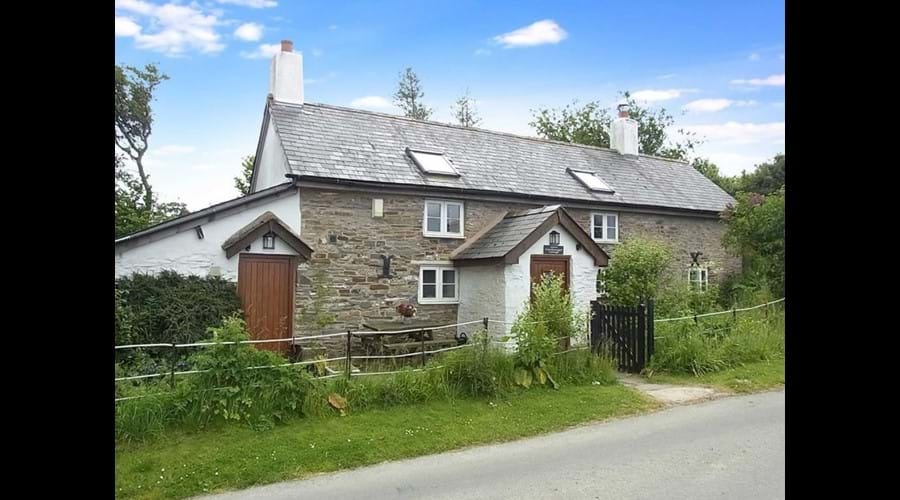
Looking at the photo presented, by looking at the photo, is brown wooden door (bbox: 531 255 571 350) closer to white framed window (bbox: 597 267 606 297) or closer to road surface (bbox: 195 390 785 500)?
white framed window (bbox: 597 267 606 297)

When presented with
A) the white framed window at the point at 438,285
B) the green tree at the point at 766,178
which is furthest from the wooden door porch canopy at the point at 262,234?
the green tree at the point at 766,178

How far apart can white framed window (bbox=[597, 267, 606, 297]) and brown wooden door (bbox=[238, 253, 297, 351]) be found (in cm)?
763

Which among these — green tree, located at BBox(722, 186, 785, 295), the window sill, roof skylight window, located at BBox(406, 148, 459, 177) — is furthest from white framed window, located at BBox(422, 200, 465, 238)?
green tree, located at BBox(722, 186, 785, 295)

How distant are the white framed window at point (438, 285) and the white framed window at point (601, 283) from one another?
3727mm

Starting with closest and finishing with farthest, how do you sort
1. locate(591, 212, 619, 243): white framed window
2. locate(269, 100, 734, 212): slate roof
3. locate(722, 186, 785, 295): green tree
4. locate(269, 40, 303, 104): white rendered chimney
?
locate(269, 100, 734, 212): slate roof, locate(269, 40, 303, 104): white rendered chimney, locate(722, 186, 785, 295): green tree, locate(591, 212, 619, 243): white framed window

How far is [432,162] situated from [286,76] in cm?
463

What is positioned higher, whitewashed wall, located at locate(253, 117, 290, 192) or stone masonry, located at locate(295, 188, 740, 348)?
whitewashed wall, located at locate(253, 117, 290, 192)

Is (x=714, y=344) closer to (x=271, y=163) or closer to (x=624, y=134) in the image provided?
(x=271, y=163)

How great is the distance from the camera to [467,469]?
20.4ft

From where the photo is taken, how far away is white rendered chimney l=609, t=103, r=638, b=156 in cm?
2227

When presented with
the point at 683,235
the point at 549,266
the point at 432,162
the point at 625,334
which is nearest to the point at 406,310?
the point at 549,266

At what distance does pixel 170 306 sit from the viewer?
11133 millimetres
